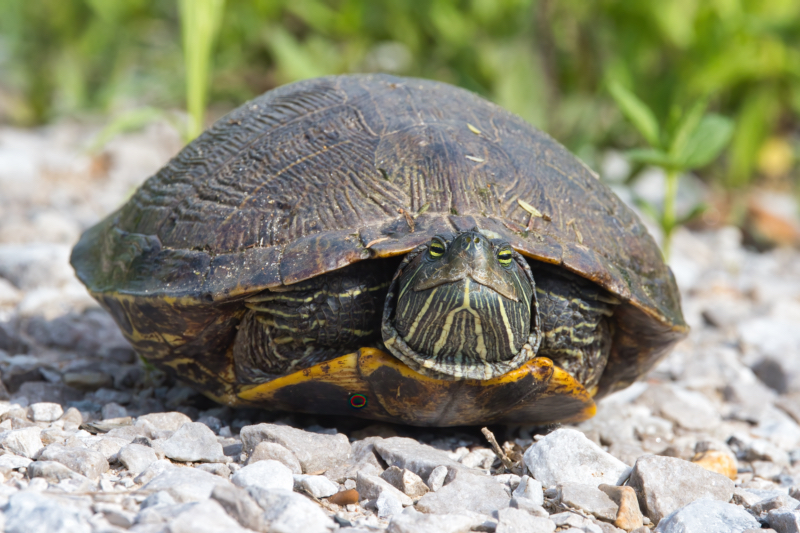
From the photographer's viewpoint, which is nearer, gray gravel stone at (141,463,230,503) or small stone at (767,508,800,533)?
gray gravel stone at (141,463,230,503)

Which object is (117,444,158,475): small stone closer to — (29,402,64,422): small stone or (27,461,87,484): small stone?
(27,461,87,484): small stone

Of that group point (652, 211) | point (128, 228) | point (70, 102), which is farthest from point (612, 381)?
point (70, 102)

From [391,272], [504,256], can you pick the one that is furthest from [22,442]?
[504,256]

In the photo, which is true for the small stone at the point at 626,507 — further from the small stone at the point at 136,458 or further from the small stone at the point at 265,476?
the small stone at the point at 136,458

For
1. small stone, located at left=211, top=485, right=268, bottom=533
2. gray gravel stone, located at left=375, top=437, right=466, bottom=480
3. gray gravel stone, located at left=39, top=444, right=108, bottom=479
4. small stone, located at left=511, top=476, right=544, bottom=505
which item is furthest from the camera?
gray gravel stone, located at left=375, top=437, right=466, bottom=480

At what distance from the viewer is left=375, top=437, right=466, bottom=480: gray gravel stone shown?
6.94ft

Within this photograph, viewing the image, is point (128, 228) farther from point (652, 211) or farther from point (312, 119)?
point (652, 211)

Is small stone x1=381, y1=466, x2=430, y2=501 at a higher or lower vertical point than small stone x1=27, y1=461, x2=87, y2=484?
higher

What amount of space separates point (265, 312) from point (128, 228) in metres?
0.90

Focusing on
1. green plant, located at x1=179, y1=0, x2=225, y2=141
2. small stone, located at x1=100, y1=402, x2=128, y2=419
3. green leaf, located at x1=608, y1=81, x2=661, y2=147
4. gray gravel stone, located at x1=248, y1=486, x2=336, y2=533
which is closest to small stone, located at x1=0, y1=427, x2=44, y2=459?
small stone, located at x1=100, y1=402, x2=128, y2=419

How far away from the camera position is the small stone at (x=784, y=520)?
6.24ft

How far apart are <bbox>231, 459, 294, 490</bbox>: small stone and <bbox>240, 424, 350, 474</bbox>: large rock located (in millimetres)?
112

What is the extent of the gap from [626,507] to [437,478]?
0.51 metres

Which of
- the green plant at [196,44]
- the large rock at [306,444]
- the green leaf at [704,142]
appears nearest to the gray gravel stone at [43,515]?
the large rock at [306,444]
